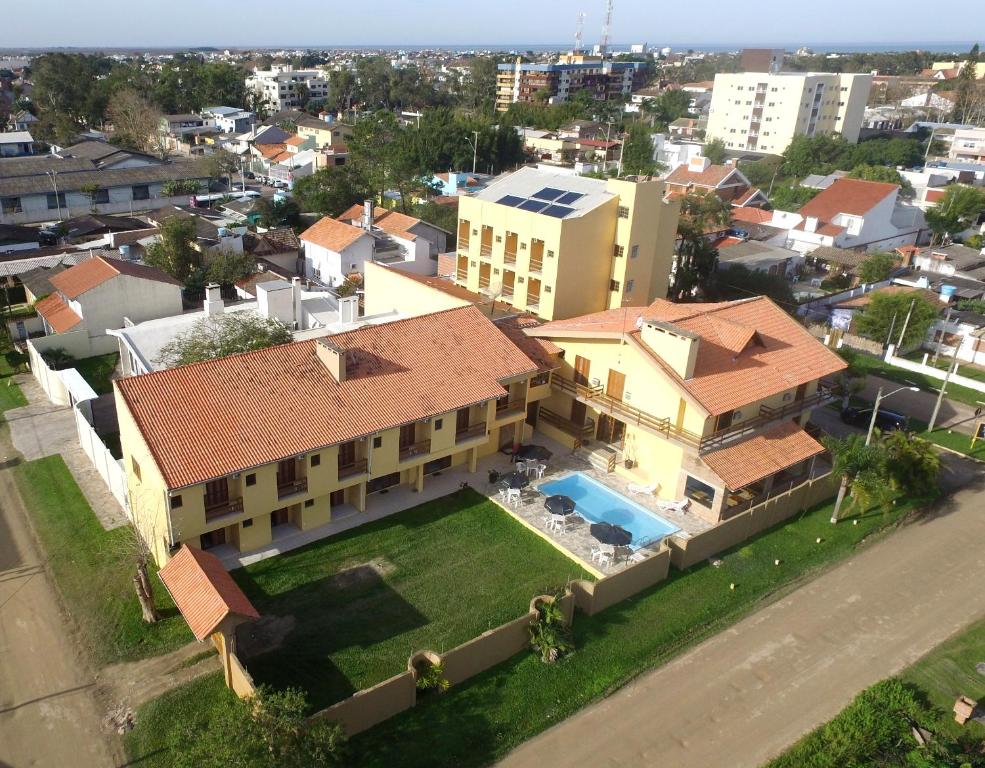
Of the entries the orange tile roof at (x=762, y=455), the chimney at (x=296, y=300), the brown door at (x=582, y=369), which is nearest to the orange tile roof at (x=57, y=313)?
the chimney at (x=296, y=300)

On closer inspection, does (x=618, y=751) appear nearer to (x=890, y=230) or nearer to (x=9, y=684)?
(x=9, y=684)

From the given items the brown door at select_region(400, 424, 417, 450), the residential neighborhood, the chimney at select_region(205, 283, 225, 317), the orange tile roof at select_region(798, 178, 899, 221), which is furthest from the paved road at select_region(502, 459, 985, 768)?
the orange tile roof at select_region(798, 178, 899, 221)

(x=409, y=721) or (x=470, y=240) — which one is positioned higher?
(x=470, y=240)

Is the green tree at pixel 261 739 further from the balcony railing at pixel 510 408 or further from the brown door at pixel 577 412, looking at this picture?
the brown door at pixel 577 412

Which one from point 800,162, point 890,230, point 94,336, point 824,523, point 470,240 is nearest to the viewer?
point 824,523

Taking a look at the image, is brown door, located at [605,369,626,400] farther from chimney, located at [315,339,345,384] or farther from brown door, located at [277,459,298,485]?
brown door, located at [277,459,298,485]

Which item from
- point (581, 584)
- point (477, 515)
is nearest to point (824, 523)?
point (581, 584)
